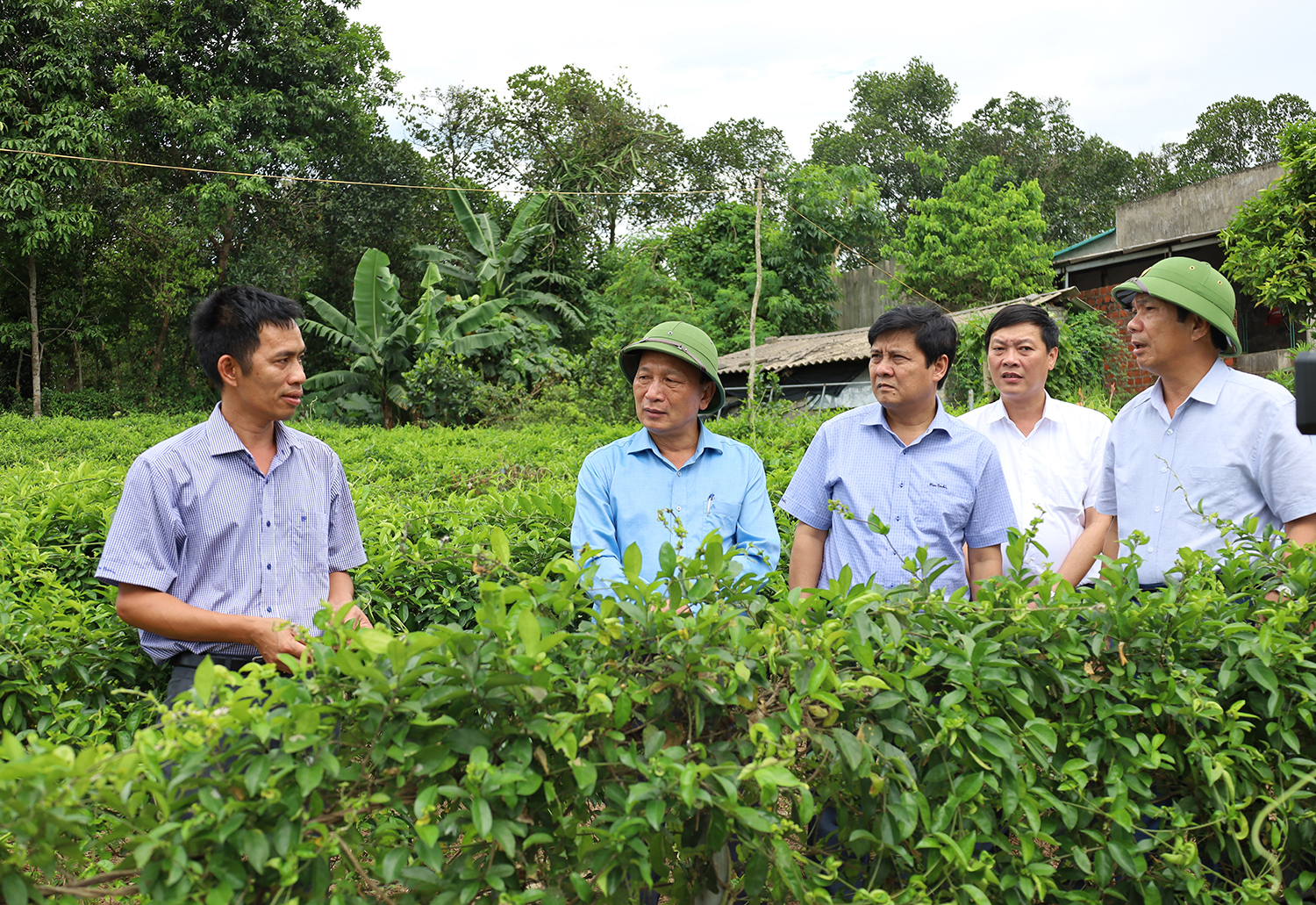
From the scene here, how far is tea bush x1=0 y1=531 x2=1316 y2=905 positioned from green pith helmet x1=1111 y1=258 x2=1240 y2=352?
977 mm

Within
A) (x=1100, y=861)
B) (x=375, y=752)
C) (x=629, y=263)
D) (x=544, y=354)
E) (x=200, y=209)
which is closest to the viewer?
(x=375, y=752)

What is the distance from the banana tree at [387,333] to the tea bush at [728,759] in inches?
628

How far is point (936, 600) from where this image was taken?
78.0 inches

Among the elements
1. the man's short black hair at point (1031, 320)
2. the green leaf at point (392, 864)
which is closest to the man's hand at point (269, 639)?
the green leaf at point (392, 864)

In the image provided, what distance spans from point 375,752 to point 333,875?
0.84 feet

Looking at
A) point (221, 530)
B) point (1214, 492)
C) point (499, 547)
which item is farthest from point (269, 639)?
point (1214, 492)

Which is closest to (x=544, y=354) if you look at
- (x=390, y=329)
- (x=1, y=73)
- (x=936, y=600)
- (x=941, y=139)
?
(x=390, y=329)

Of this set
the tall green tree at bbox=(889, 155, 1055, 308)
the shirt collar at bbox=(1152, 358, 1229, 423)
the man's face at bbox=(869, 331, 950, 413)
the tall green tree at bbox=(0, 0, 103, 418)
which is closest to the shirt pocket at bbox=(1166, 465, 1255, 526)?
the shirt collar at bbox=(1152, 358, 1229, 423)

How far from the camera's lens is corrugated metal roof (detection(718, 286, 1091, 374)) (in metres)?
18.6

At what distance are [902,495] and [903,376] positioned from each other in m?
0.38

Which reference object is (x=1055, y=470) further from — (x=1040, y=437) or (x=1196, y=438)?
(x=1196, y=438)

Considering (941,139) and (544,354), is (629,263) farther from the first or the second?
(941,139)

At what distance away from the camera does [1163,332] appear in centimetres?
296

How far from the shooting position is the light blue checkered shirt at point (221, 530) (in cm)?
240
